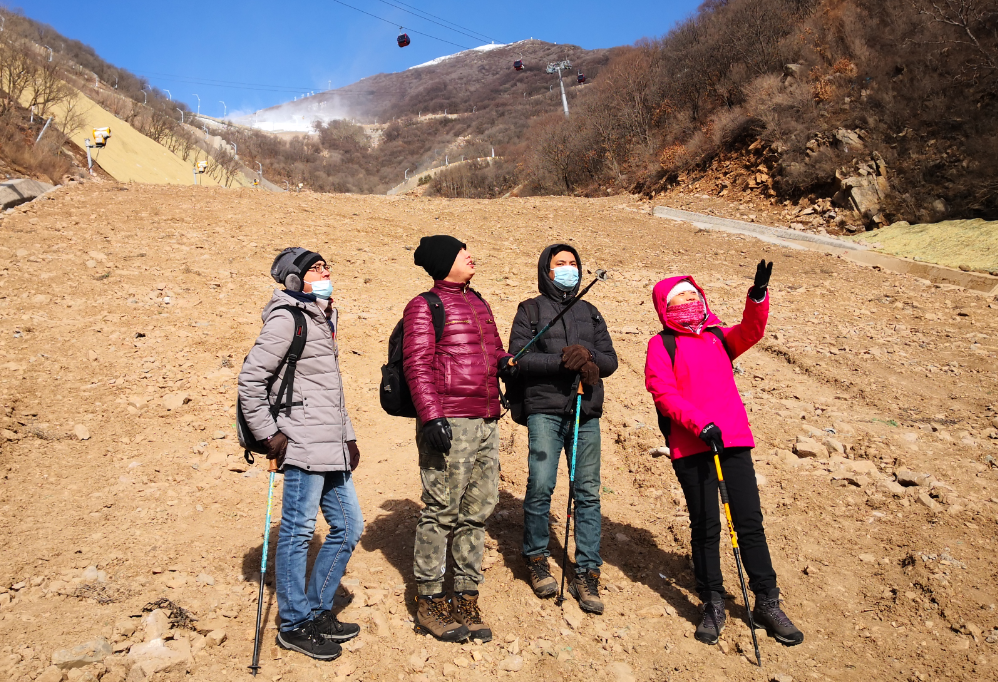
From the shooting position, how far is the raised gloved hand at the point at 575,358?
3436 mm

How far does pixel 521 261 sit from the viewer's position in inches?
480

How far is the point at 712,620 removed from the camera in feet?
10.8

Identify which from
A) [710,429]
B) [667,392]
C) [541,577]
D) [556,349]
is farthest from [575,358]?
[541,577]

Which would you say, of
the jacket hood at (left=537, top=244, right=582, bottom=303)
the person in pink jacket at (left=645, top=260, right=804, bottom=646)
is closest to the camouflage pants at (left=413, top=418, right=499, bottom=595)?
the jacket hood at (left=537, top=244, right=582, bottom=303)

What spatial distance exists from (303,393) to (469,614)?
141cm

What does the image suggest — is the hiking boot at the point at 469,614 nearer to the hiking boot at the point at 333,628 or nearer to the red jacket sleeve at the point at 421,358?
the hiking boot at the point at 333,628

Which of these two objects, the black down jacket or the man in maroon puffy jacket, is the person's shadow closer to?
the man in maroon puffy jacket

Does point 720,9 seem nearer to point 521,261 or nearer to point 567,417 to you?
point 521,261

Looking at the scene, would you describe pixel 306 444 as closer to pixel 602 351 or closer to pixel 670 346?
pixel 602 351

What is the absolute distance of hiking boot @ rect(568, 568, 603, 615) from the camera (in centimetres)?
353

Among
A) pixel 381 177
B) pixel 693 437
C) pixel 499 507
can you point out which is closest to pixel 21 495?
pixel 499 507

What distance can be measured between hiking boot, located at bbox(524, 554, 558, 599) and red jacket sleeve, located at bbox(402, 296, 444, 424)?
1.18 metres

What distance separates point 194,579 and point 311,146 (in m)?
92.7

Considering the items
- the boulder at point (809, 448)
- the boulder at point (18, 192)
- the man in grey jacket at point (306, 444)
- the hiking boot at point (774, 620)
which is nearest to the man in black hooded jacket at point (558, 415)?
the hiking boot at point (774, 620)
